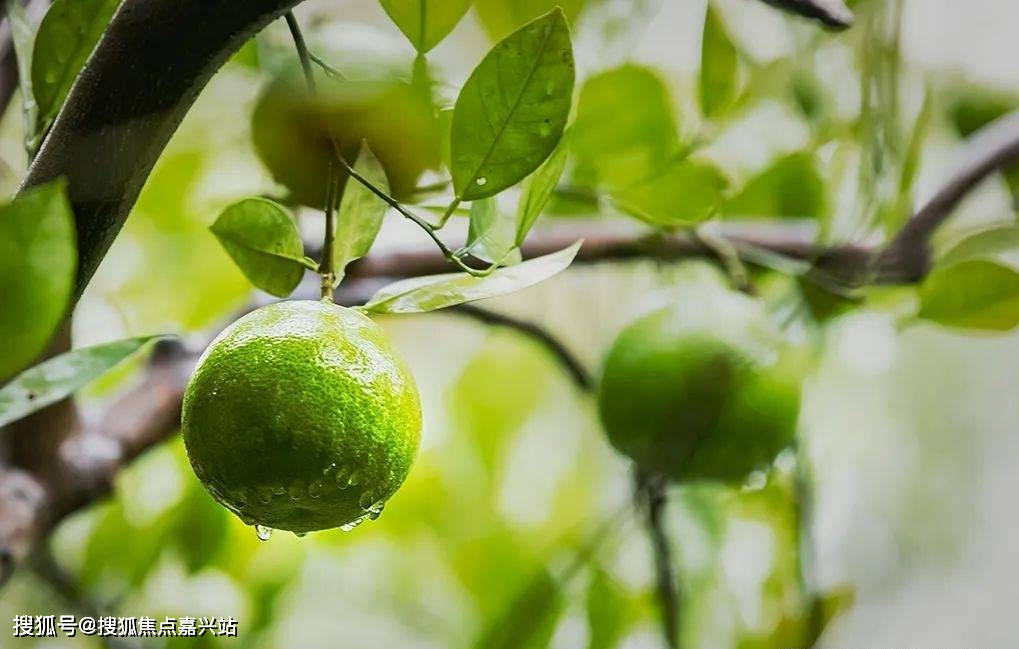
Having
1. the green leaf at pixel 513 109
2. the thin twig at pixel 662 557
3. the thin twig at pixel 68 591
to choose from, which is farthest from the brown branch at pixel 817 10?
the thin twig at pixel 68 591

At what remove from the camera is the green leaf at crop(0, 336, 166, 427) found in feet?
1.00

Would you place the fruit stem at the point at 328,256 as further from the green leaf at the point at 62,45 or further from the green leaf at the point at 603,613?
the green leaf at the point at 603,613

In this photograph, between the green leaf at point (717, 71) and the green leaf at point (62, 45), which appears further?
the green leaf at point (717, 71)

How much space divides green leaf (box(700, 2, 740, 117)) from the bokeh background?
0.03 m

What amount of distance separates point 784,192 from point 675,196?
23 cm

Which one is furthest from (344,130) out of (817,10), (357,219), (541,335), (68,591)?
(68,591)

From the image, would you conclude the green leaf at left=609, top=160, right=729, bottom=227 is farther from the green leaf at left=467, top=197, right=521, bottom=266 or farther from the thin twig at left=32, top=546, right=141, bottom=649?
the thin twig at left=32, top=546, right=141, bottom=649

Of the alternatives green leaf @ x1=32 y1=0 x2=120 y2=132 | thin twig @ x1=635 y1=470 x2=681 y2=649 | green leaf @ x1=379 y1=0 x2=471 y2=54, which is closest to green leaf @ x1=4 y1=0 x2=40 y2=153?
green leaf @ x1=32 y1=0 x2=120 y2=132

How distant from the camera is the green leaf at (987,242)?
0.49m

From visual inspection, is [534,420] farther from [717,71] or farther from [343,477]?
[343,477]

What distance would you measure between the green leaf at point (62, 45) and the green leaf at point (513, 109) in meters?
0.13

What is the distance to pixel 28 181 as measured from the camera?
251 millimetres

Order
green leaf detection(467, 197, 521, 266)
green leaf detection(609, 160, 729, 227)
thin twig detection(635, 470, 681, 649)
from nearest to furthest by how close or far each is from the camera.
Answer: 1. green leaf detection(467, 197, 521, 266)
2. green leaf detection(609, 160, 729, 227)
3. thin twig detection(635, 470, 681, 649)

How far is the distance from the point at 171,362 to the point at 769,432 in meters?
0.33
